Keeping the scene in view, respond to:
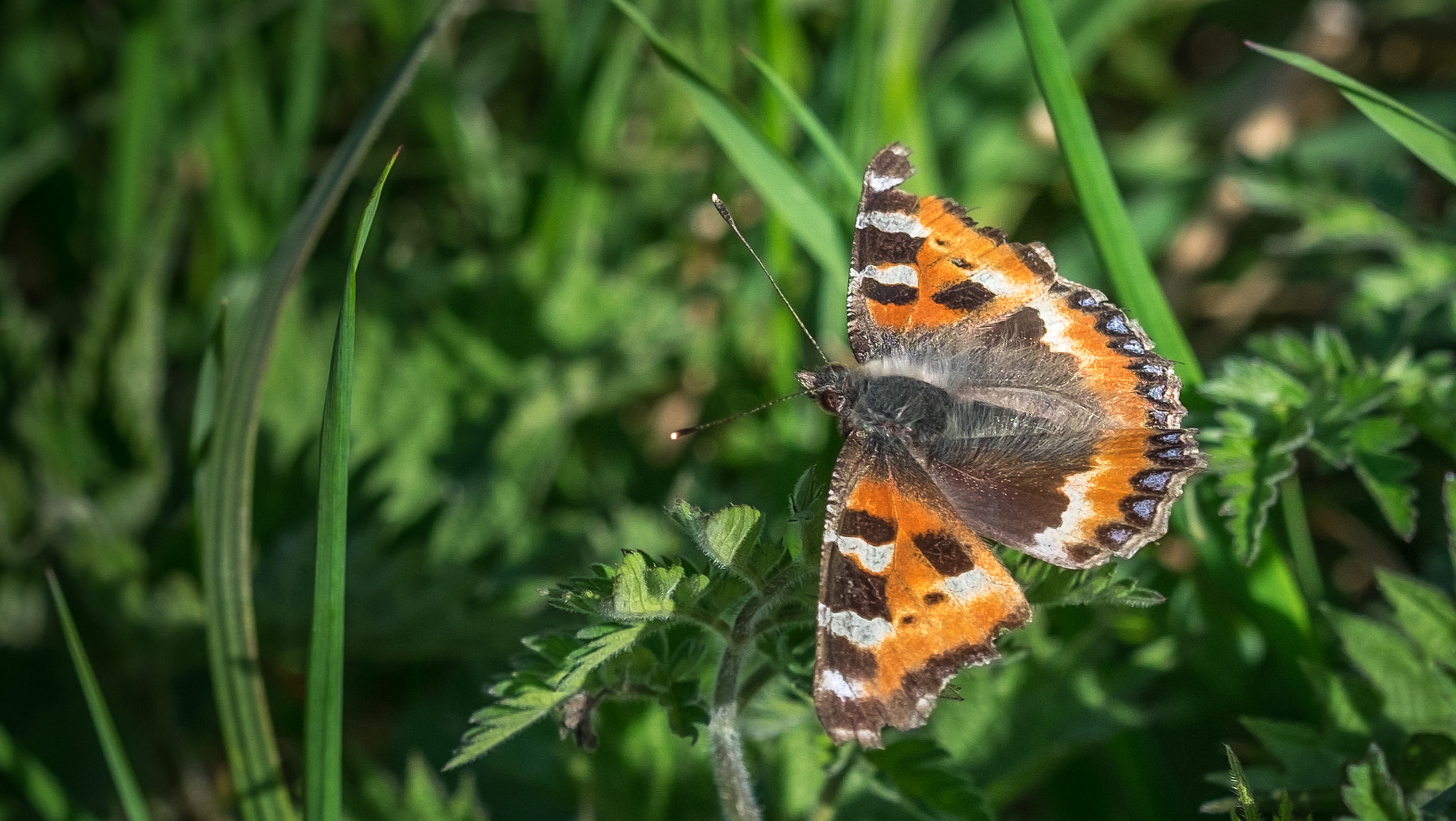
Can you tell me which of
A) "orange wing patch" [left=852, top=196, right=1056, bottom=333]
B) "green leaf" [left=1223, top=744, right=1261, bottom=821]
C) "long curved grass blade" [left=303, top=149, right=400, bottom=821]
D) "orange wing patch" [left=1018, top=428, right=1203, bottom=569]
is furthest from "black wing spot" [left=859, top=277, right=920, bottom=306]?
"green leaf" [left=1223, top=744, right=1261, bottom=821]

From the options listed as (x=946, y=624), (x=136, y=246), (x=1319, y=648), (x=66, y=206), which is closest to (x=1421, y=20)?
(x=1319, y=648)

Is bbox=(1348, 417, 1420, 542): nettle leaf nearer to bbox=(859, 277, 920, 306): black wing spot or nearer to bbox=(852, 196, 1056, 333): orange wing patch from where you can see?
bbox=(852, 196, 1056, 333): orange wing patch

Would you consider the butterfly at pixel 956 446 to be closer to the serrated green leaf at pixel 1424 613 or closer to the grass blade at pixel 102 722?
the serrated green leaf at pixel 1424 613

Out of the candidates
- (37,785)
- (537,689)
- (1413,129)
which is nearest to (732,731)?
(537,689)

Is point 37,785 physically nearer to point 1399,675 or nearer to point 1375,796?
point 1375,796

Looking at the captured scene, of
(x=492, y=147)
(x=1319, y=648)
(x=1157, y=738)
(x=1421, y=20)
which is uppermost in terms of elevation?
(x=1421, y=20)

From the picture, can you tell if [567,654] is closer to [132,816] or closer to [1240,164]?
[132,816]
